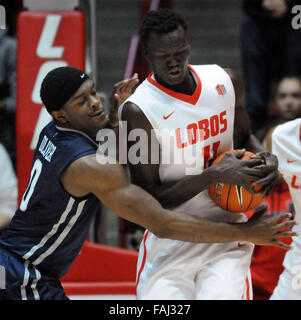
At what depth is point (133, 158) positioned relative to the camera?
372cm

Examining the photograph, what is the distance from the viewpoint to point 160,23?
3592 mm

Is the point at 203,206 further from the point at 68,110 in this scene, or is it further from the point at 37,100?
the point at 37,100

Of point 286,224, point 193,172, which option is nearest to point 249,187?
point 286,224

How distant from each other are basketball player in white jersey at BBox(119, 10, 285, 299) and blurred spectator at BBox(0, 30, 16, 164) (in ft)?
8.71

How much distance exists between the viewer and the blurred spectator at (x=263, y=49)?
6.15m

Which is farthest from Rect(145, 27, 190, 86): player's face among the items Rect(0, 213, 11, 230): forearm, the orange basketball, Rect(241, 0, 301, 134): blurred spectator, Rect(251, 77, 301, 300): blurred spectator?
Rect(241, 0, 301, 134): blurred spectator

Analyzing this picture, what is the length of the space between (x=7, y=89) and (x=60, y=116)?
257 centimetres

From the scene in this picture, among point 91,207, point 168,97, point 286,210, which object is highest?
point 168,97

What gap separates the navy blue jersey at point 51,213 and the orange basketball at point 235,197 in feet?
2.16

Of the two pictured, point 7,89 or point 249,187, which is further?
point 7,89

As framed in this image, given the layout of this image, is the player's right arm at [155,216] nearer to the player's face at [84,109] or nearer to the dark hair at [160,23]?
the player's face at [84,109]

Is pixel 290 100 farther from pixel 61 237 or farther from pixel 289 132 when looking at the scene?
pixel 61 237
